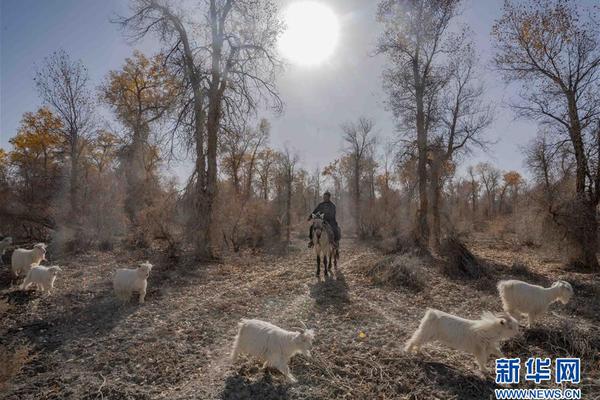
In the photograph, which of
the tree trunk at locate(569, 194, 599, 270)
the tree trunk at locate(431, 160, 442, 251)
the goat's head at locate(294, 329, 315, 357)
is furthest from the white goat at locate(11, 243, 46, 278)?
the tree trunk at locate(431, 160, 442, 251)

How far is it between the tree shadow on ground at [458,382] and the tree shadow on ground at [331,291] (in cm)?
361

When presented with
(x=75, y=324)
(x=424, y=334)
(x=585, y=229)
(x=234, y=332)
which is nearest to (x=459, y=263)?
(x=585, y=229)

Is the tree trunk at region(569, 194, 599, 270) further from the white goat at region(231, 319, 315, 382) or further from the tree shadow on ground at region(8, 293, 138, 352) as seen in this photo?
the tree shadow on ground at region(8, 293, 138, 352)

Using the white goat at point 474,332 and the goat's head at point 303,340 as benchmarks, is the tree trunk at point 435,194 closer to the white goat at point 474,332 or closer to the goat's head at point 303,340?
the white goat at point 474,332

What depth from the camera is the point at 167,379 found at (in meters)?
5.06

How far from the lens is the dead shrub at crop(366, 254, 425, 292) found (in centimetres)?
1041

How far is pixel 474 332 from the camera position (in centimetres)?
508

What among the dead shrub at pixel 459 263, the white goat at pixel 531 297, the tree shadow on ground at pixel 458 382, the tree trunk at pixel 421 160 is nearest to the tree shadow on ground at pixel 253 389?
the tree shadow on ground at pixel 458 382

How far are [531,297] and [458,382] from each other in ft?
10.0

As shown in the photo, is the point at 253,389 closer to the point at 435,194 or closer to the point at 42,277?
the point at 42,277

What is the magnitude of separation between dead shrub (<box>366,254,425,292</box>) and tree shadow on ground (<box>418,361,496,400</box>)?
5.08 m

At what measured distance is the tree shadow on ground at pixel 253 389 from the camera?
459 cm

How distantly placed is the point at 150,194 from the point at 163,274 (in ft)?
26.6

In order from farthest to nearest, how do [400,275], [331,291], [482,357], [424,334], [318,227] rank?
[318,227]
[400,275]
[331,291]
[424,334]
[482,357]
